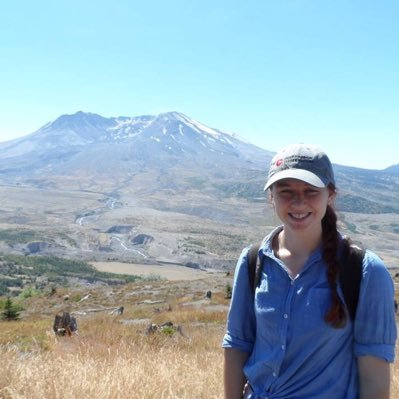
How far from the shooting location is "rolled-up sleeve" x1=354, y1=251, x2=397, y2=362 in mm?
1858

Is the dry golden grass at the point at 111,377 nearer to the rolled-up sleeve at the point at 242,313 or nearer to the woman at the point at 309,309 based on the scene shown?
the rolled-up sleeve at the point at 242,313

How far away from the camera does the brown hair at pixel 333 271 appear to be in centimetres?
187

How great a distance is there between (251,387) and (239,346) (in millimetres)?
182

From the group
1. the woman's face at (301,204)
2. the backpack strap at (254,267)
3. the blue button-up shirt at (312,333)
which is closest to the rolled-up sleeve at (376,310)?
the blue button-up shirt at (312,333)

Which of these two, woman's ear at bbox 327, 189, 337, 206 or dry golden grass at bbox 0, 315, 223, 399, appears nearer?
woman's ear at bbox 327, 189, 337, 206

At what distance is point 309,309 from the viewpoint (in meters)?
1.95

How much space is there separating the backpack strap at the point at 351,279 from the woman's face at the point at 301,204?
23 centimetres

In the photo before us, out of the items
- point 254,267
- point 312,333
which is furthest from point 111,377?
point 312,333

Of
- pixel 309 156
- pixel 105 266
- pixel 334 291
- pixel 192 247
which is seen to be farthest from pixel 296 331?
pixel 192 247

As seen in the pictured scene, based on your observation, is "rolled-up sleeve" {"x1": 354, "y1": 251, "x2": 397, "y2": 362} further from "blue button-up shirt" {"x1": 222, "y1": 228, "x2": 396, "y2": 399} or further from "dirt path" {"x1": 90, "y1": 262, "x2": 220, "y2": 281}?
"dirt path" {"x1": 90, "y1": 262, "x2": 220, "y2": 281}

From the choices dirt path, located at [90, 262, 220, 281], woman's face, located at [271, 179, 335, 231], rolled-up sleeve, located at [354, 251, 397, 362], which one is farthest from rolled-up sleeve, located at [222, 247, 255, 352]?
dirt path, located at [90, 262, 220, 281]

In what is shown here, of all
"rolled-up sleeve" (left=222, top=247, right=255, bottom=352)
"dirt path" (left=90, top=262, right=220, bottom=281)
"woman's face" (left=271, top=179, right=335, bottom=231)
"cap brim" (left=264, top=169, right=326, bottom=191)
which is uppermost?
"cap brim" (left=264, top=169, right=326, bottom=191)

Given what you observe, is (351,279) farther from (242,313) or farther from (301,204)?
(242,313)

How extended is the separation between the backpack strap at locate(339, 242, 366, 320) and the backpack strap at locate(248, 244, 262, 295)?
15.1 inches
